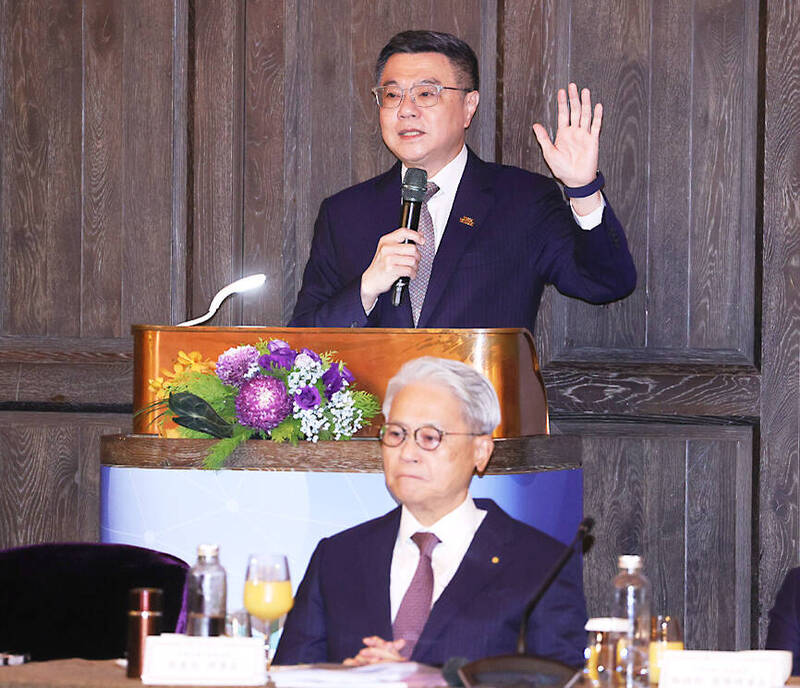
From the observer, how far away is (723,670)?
5.29 ft

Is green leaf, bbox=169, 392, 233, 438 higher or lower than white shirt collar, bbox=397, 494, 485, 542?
higher

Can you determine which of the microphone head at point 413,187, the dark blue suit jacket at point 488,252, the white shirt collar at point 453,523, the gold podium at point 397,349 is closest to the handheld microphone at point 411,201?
the microphone head at point 413,187

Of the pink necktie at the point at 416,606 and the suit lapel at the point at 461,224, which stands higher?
the suit lapel at the point at 461,224

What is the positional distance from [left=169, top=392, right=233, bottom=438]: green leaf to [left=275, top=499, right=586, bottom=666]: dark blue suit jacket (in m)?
0.58

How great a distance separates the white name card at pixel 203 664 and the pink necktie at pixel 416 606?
24 cm

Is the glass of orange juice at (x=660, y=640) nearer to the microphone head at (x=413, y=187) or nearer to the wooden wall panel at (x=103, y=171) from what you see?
the microphone head at (x=413, y=187)

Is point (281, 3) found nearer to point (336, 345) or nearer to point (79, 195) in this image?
point (79, 195)

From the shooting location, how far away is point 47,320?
13.0 feet

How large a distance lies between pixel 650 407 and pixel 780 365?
40cm

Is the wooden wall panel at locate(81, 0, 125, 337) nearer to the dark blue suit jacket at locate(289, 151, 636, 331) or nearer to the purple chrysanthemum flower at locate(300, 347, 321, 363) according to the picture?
the dark blue suit jacket at locate(289, 151, 636, 331)

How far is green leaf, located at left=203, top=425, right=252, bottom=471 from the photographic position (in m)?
2.44

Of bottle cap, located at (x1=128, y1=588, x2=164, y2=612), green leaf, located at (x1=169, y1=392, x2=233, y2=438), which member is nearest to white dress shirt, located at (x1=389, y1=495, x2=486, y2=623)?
bottle cap, located at (x1=128, y1=588, x2=164, y2=612)

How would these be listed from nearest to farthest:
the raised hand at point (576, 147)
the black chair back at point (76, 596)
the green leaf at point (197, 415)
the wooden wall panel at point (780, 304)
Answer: the black chair back at point (76, 596)
the green leaf at point (197, 415)
the raised hand at point (576, 147)
the wooden wall panel at point (780, 304)

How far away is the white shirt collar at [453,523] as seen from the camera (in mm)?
1888
